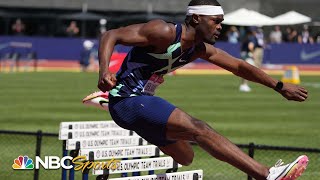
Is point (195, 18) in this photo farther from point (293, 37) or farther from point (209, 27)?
point (293, 37)

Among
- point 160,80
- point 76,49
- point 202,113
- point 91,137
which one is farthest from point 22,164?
point 76,49

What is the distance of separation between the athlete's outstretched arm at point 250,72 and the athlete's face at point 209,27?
54cm

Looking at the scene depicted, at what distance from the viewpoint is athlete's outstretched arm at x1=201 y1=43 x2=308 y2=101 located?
32.2 ft

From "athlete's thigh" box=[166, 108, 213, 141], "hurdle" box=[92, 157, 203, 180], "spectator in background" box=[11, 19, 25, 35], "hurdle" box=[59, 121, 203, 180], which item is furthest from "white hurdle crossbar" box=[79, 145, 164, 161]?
"spectator in background" box=[11, 19, 25, 35]

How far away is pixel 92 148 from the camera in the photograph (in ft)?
33.6

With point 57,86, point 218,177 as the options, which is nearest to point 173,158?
point 218,177

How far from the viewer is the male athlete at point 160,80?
8.73 meters

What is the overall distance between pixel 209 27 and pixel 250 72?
1012 millimetres

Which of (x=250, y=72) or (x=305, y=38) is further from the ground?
(x=305, y=38)

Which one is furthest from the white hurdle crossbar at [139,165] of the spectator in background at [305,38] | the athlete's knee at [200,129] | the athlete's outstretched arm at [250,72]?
the spectator in background at [305,38]

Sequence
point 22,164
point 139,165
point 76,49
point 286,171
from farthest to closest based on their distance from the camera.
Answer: point 76,49 < point 22,164 < point 139,165 < point 286,171

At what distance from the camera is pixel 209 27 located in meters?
9.27

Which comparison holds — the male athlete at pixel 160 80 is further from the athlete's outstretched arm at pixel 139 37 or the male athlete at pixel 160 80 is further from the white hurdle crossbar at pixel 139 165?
the white hurdle crossbar at pixel 139 165

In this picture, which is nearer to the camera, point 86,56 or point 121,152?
point 121,152
